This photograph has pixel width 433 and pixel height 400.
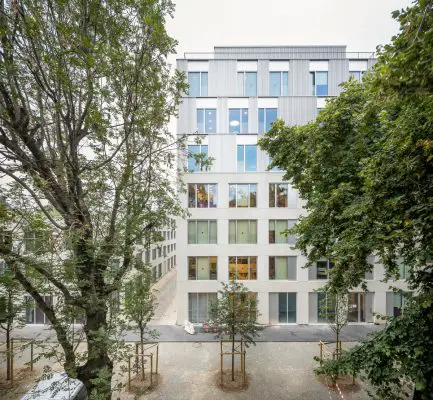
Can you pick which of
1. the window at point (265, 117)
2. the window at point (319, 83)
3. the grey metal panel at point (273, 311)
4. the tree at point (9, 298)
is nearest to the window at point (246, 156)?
the window at point (265, 117)

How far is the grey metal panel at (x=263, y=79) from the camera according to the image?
16.8 metres

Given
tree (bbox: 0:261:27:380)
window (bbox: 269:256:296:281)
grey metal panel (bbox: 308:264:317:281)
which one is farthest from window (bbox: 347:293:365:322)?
tree (bbox: 0:261:27:380)

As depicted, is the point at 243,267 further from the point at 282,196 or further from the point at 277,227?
the point at 282,196

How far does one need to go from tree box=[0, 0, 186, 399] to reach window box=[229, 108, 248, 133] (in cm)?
954

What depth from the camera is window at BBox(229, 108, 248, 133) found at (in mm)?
16875

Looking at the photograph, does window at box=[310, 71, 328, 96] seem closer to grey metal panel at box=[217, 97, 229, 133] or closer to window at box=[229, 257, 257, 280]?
grey metal panel at box=[217, 97, 229, 133]

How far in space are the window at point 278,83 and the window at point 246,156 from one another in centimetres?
404

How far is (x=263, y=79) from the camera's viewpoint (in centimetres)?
1686

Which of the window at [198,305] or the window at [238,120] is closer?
the window at [198,305]

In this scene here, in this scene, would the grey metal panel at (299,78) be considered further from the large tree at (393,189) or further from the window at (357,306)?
the window at (357,306)

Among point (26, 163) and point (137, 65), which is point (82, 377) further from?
point (137, 65)

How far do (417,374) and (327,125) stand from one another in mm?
6912

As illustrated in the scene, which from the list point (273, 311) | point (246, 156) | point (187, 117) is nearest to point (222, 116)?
point (187, 117)

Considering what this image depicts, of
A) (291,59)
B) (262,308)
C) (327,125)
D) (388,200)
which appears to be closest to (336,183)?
(327,125)
